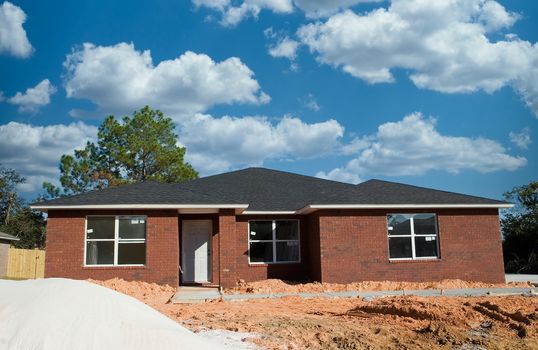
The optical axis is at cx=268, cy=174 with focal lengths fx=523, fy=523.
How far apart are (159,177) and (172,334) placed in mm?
34576

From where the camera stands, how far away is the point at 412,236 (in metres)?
19.2

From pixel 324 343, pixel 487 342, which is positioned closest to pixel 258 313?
pixel 324 343

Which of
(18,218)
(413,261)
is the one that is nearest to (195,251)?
(413,261)

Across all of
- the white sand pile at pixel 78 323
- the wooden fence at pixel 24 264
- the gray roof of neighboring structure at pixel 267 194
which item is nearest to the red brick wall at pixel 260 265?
the gray roof of neighboring structure at pixel 267 194

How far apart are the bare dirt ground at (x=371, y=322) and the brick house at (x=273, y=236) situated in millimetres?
3952

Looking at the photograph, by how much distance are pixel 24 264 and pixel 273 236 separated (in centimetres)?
1912

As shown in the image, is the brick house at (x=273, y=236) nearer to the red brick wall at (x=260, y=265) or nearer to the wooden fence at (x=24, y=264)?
the red brick wall at (x=260, y=265)

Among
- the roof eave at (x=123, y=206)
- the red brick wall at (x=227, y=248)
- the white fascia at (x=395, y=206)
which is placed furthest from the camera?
the white fascia at (x=395, y=206)

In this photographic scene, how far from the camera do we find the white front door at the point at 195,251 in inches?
796

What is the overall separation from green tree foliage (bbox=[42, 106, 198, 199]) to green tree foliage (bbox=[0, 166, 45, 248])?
4.52 meters

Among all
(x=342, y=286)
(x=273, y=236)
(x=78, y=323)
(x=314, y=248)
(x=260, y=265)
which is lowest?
(x=342, y=286)

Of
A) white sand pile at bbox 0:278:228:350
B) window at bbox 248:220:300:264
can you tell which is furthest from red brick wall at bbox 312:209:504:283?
white sand pile at bbox 0:278:228:350

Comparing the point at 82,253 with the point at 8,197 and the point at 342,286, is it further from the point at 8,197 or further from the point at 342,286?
the point at 8,197

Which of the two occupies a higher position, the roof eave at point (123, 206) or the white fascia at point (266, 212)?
the roof eave at point (123, 206)
